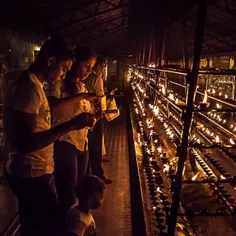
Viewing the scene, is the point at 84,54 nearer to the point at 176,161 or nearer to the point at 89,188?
the point at 89,188

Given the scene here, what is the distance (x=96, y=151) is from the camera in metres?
4.87

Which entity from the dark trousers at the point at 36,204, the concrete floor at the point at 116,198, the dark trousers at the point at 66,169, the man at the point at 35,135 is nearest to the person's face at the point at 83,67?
the dark trousers at the point at 66,169

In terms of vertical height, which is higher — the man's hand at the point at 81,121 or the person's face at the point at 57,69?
the person's face at the point at 57,69

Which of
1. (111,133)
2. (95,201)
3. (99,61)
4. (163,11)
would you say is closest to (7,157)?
(95,201)

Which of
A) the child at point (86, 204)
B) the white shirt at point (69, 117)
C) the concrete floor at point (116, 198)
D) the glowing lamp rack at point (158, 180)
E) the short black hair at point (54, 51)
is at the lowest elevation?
the concrete floor at point (116, 198)

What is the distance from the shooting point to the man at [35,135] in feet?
6.62

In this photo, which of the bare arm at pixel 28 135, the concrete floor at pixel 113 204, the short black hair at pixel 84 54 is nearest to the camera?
the bare arm at pixel 28 135

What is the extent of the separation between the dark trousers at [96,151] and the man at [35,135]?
2.44m

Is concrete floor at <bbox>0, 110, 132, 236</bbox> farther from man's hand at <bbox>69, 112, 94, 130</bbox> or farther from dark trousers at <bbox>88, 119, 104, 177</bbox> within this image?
man's hand at <bbox>69, 112, 94, 130</bbox>

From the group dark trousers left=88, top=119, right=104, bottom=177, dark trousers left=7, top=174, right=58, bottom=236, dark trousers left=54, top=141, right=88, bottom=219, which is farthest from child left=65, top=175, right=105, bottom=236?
dark trousers left=88, top=119, right=104, bottom=177

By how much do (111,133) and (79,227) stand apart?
676 centimetres

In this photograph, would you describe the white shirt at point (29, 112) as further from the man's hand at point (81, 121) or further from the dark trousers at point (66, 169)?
the dark trousers at point (66, 169)

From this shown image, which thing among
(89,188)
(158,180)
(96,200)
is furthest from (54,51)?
(158,180)

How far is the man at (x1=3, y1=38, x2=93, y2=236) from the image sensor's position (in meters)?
2.02
